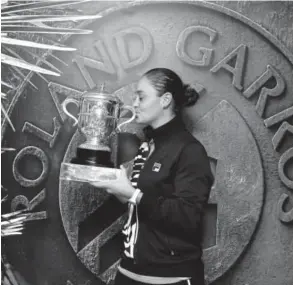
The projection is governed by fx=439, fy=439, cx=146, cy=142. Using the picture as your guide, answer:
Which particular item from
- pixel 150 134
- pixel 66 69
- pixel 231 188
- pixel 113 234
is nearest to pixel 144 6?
pixel 66 69

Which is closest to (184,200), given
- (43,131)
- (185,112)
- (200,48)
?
(185,112)

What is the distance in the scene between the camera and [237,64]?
7.75ft

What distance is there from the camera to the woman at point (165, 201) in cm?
185

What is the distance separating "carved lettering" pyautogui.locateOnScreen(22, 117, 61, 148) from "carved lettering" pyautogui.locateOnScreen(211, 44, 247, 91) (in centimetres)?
96

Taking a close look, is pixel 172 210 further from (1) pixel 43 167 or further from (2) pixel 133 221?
(1) pixel 43 167

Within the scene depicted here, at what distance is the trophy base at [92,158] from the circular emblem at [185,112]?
1.14ft

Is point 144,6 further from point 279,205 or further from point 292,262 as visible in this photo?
point 292,262

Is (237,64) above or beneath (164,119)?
above

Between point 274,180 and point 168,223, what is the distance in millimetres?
791

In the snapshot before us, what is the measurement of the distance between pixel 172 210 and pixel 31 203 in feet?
3.38

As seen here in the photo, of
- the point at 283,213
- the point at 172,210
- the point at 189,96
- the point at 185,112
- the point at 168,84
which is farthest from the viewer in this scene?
the point at 185,112

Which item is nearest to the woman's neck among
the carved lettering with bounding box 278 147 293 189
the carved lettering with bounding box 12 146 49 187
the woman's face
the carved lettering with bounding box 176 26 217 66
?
the woman's face

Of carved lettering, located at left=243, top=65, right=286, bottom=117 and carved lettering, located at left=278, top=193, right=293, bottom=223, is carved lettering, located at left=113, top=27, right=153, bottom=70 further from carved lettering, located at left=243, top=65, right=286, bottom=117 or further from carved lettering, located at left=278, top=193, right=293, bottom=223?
carved lettering, located at left=278, top=193, right=293, bottom=223

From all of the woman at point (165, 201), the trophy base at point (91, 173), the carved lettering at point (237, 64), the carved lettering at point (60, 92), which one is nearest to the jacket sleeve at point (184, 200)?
the woman at point (165, 201)
